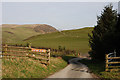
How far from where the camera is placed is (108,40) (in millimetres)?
21953

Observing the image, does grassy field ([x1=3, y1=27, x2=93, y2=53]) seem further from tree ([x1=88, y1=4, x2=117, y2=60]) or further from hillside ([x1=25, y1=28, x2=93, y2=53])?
tree ([x1=88, y1=4, x2=117, y2=60])

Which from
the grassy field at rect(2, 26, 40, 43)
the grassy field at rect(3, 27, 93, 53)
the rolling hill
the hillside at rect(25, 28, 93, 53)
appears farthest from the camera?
the grassy field at rect(2, 26, 40, 43)

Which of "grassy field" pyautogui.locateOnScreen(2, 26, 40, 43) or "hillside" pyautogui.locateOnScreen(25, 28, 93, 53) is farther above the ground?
"grassy field" pyautogui.locateOnScreen(2, 26, 40, 43)

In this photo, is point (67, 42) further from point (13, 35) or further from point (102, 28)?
point (13, 35)

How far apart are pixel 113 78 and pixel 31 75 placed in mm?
6753

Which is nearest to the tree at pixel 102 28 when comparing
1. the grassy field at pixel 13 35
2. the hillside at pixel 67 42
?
the hillside at pixel 67 42

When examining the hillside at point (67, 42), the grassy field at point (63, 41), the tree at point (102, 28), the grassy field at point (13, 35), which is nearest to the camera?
the tree at point (102, 28)

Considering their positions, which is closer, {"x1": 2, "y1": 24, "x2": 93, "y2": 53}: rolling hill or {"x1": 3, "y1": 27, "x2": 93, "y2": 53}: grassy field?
{"x1": 3, "y1": 27, "x2": 93, "y2": 53}: grassy field

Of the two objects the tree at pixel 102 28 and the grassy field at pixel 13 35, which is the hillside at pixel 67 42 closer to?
the grassy field at pixel 13 35

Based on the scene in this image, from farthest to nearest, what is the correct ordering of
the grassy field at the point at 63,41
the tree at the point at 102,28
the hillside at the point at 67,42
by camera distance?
the grassy field at the point at 63,41 < the hillside at the point at 67,42 < the tree at the point at 102,28

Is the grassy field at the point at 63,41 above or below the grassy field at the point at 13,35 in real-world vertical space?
below

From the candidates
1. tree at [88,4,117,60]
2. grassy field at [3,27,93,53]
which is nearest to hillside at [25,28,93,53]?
grassy field at [3,27,93,53]

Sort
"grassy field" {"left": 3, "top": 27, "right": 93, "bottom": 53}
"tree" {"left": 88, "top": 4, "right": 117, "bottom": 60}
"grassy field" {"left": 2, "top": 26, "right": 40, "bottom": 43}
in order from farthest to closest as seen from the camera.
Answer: "grassy field" {"left": 2, "top": 26, "right": 40, "bottom": 43} → "grassy field" {"left": 3, "top": 27, "right": 93, "bottom": 53} → "tree" {"left": 88, "top": 4, "right": 117, "bottom": 60}

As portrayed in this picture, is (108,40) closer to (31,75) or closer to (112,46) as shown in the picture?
(112,46)
